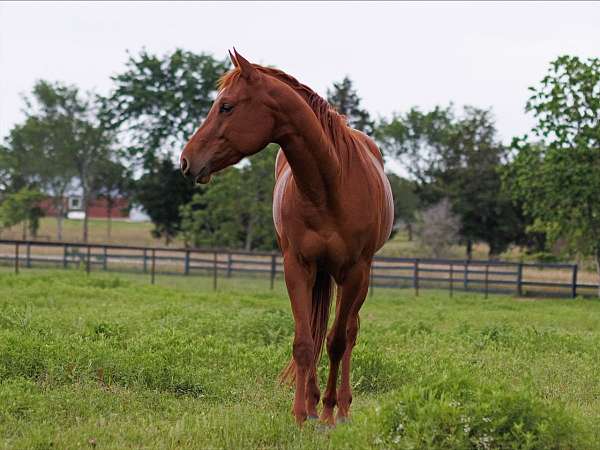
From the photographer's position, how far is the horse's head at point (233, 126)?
164 inches

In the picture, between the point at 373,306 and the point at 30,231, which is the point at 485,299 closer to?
the point at 373,306

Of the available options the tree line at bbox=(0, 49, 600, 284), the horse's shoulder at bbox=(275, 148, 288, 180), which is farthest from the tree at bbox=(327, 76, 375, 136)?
the horse's shoulder at bbox=(275, 148, 288, 180)

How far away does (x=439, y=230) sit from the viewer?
125ft

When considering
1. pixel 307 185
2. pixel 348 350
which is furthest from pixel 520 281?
pixel 307 185

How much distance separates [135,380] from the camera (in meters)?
5.93

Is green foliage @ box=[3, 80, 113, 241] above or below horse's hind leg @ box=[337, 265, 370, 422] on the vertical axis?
above

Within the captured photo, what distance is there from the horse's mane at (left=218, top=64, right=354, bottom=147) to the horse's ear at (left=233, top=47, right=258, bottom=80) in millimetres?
48

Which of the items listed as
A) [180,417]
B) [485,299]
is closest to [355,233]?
[180,417]

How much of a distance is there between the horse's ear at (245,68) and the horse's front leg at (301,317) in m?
1.16

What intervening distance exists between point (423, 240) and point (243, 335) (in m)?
30.9

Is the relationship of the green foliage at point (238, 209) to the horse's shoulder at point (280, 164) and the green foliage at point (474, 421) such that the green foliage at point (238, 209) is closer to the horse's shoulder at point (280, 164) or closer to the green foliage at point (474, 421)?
the horse's shoulder at point (280, 164)

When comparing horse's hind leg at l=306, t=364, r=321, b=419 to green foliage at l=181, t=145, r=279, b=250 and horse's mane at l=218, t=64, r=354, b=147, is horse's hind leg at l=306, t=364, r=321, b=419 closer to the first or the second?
horse's mane at l=218, t=64, r=354, b=147

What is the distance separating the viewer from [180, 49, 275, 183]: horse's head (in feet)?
13.7

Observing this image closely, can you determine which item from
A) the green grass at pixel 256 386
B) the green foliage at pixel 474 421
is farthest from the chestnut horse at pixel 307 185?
the green foliage at pixel 474 421
